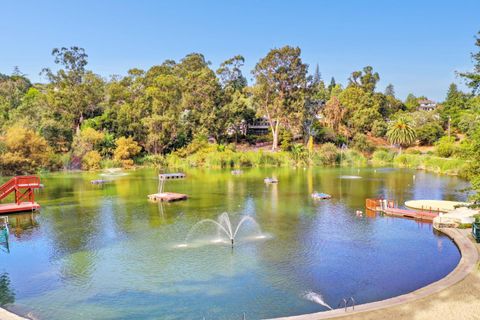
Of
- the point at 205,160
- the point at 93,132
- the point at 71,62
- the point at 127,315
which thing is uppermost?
the point at 71,62

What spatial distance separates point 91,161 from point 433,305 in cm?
6823

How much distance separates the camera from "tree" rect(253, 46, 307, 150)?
86.2 meters

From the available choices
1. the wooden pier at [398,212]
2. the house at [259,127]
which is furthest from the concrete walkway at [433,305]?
the house at [259,127]

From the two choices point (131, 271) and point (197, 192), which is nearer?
point (131, 271)

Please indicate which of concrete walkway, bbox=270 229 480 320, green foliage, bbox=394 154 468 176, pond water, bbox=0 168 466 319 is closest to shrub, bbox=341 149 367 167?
green foliage, bbox=394 154 468 176

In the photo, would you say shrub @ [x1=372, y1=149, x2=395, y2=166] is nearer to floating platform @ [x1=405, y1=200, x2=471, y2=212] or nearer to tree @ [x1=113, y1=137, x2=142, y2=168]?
floating platform @ [x1=405, y1=200, x2=471, y2=212]

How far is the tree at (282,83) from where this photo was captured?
86188mm

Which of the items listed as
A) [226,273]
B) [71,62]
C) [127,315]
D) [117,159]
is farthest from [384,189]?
[71,62]

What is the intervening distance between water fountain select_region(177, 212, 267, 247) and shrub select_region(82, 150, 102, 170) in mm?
46499

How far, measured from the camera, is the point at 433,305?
1455 centimetres

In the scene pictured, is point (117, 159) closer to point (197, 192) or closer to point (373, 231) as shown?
→ point (197, 192)

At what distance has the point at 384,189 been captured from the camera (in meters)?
48.2

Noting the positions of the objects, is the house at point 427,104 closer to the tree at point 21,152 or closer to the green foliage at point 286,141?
the green foliage at point 286,141

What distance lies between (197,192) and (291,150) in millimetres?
45415
